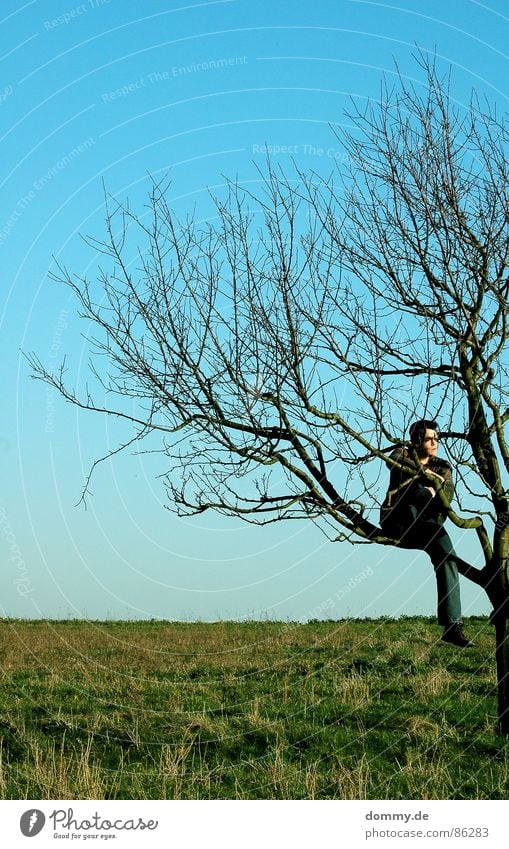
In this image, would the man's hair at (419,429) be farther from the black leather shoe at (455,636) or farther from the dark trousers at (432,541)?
the black leather shoe at (455,636)

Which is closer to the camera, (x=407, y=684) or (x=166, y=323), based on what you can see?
(x=166, y=323)

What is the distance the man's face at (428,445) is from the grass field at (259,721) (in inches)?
141

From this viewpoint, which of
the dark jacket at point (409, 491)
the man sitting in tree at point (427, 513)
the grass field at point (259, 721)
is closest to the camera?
the grass field at point (259, 721)

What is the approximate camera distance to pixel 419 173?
11000 mm

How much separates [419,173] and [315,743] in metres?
7.49

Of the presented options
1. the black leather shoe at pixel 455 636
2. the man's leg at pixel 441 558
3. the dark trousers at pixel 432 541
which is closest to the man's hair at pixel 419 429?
the dark trousers at pixel 432 541

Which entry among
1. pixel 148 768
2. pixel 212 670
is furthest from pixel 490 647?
pixel 148 768

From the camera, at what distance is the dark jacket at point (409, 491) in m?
10.5

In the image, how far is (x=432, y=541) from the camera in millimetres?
10555

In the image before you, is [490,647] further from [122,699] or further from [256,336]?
[256,336]

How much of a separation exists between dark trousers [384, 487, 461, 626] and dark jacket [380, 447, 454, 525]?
0.01m

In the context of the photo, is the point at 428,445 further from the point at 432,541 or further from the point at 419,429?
the point at 432,541

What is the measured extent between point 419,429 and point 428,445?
22 cm

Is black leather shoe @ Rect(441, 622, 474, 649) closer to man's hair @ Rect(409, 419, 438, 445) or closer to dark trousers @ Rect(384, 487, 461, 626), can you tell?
dark trousers @ Rect(384, 487, 461, 626)
